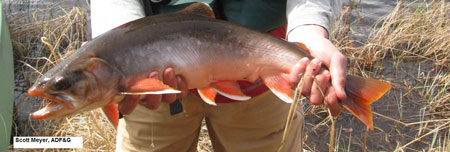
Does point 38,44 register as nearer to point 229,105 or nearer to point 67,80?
point 229,105

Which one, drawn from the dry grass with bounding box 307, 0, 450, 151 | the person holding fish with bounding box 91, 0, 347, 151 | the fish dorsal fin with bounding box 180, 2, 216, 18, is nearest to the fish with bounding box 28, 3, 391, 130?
the fish dorsal fin with bounding box 180, 2, 216, 18

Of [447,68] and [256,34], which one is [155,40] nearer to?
[256,34]

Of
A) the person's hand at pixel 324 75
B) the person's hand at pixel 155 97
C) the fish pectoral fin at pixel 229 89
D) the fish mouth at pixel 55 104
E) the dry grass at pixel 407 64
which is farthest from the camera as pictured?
the dry grass at pixel 407 64

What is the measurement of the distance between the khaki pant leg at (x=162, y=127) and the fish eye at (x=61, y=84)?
2.20 feet

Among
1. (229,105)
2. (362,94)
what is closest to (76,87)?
(229,105)

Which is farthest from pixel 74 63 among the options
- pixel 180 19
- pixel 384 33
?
pixel 384 33

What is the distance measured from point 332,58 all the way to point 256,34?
395 mm

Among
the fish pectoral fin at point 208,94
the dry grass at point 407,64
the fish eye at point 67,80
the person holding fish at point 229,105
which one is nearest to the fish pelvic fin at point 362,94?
the person holding fish at point 229,105

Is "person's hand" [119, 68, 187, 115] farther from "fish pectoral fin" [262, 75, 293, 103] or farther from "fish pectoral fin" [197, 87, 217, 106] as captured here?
"fish pectoral fin" [262, 75, 293, 103]

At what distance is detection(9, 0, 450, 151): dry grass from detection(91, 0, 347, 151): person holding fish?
3.99 feet

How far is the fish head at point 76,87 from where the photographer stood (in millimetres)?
1658

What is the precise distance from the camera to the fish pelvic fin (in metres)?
1.73

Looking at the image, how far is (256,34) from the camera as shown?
1.98 metres

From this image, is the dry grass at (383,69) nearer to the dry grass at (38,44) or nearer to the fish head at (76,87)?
the dry grass at (38,44)
